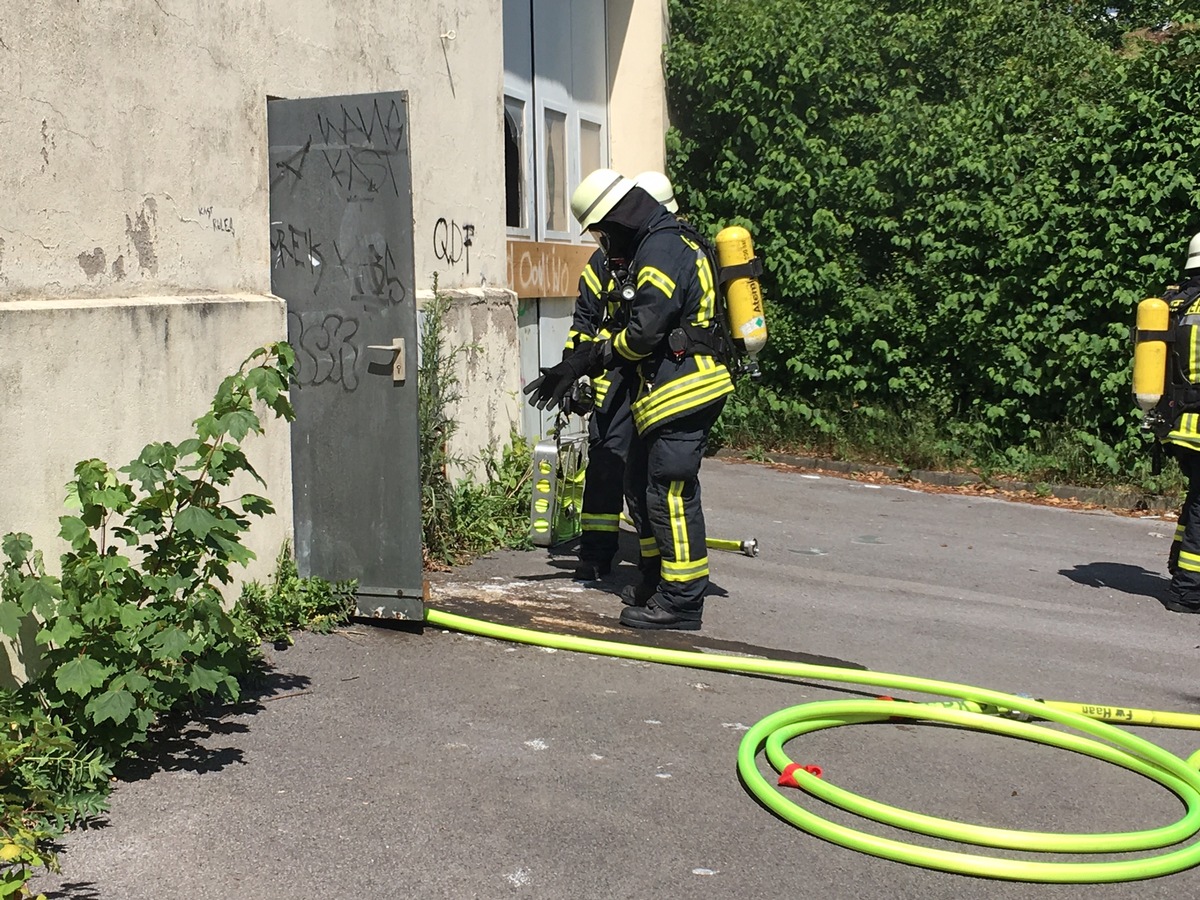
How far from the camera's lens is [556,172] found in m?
11.2

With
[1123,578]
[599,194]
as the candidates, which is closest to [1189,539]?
[1123,578]

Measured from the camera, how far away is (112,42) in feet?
16.0

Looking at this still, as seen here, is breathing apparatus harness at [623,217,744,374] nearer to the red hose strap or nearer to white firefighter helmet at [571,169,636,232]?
white firefighter helmet at [571,169,636,232]

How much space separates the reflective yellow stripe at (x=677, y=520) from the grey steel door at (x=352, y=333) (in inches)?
46.5

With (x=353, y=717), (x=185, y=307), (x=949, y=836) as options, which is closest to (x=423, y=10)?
(x=185, y=307)

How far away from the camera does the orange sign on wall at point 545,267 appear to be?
32.3 feet

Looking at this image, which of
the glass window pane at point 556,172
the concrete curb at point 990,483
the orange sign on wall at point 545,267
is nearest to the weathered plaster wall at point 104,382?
the orange sign on wall at point 545,267

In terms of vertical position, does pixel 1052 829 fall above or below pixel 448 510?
below

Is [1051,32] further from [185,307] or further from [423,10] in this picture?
[185,307]

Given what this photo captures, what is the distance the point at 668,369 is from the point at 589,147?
6572 millimetres

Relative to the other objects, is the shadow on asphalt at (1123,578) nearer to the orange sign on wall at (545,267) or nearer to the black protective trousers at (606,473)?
the black protective trousers at (606,473)

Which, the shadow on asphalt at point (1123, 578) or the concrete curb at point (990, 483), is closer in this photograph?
the shadow on asphalt at point (1123, 578)

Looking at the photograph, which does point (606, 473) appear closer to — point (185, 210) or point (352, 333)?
point (352, 333)

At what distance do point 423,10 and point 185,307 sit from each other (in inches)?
124
